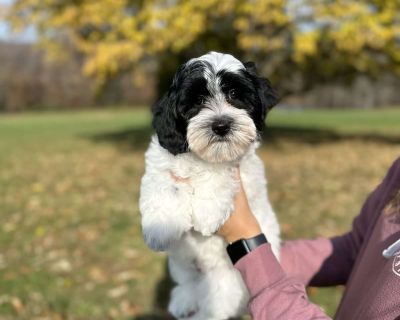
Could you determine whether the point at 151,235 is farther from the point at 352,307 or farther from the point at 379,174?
the point at 379,174

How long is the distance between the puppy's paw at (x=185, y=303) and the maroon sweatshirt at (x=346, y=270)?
1.54ft

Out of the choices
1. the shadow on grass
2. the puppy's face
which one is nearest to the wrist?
the puppy's face

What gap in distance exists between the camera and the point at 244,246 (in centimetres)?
183

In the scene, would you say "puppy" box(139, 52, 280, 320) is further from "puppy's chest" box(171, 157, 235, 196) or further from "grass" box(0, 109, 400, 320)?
"grass" box(0, 109, 400, 320)

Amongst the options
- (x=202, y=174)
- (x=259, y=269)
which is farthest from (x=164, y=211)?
(x=259, y=269)

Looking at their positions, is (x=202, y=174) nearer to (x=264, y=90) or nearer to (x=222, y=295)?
(x=264, y=90)

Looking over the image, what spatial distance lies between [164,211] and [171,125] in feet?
1.19

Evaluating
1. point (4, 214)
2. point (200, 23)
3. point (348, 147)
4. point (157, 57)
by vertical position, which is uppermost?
point (200, 23)

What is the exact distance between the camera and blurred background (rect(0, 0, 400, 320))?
16.0 ft

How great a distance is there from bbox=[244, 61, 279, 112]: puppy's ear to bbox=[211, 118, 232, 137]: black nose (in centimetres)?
23

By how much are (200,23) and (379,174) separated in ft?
14.7

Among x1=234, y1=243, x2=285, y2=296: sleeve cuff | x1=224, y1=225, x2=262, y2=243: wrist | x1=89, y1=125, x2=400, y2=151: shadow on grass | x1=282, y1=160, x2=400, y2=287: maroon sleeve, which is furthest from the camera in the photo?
x1=89, y1=125, x2=400, y2=151: shadow on grass

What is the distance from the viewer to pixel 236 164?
2371 mm

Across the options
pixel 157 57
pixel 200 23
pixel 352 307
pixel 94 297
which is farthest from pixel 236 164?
pixel 157 57
